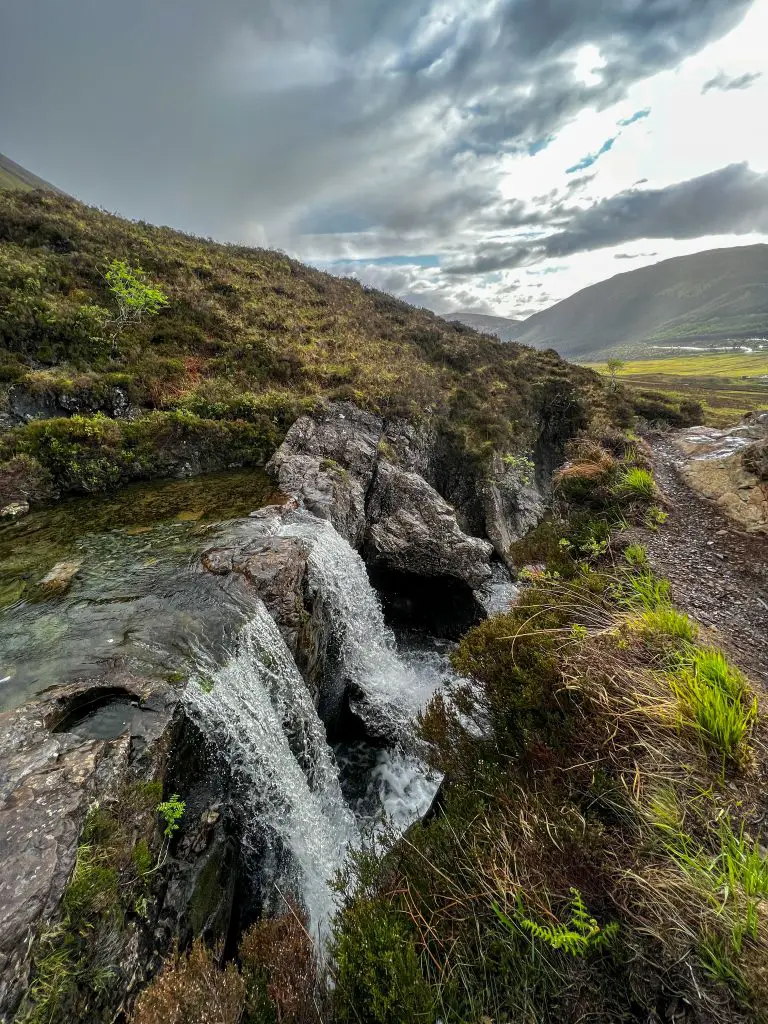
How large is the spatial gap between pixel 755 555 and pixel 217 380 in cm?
1801

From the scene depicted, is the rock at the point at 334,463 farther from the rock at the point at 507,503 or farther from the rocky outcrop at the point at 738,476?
the rocky outcrop at the point at 738,476

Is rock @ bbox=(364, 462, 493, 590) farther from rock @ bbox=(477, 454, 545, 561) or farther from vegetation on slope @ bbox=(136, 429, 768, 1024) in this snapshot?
vegetation on slope @ bbox=(136, 429, 768, 1024)

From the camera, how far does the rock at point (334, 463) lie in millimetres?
12609

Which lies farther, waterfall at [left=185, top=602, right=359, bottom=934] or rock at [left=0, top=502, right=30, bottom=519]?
rock at [left=0, top=502, right=30, bottom=519]

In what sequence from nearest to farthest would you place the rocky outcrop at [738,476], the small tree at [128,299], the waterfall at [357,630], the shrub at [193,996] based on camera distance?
the shrub at [193,996]
the rocky outcrop at [738,476]
the waterfall at [357,630]
the small tree at [128,299]

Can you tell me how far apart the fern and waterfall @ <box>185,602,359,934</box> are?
2.92 m

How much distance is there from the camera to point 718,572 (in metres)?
7.68

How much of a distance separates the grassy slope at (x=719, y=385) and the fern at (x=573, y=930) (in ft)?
Result: 106

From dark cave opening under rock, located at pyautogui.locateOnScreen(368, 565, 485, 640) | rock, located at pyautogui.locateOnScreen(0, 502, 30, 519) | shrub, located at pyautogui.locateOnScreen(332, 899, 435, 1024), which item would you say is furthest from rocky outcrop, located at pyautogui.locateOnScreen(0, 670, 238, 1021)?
dark cave opening under rock, located at pyautogui.locateOnScreen(368, 565, 485, 640)

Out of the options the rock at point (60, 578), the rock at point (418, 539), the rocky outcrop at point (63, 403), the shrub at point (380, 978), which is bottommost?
the rock at point (418, 539)

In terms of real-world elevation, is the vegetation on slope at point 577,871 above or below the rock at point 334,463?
below

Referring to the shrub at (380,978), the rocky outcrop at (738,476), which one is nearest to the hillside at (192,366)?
the rocky outcrop at (738,476)

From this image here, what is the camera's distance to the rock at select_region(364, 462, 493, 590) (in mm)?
13945

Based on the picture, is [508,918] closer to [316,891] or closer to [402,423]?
[316,891]
